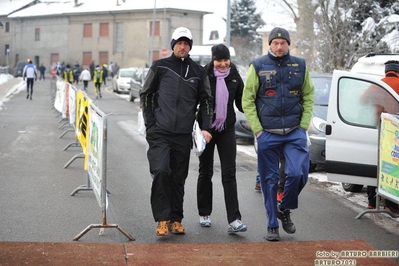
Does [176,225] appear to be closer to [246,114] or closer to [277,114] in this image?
[246,114]

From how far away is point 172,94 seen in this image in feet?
25.2

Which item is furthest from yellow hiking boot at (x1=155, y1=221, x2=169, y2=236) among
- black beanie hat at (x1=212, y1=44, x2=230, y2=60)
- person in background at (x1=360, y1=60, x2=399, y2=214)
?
person in background at (x1=360, y1=60, x2=399, y2=214)

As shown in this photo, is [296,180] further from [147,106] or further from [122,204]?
[122,204]

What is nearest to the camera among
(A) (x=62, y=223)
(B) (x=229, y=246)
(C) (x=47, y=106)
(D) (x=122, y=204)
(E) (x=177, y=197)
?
(B) (x=229, y=246)

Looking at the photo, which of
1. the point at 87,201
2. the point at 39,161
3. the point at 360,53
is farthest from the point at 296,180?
the point at 360,53

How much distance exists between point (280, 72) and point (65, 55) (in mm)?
91398

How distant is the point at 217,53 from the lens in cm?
792

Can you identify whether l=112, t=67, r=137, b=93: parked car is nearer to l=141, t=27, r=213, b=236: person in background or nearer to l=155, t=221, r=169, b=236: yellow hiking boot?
l=141, t=27, r=213, b=236: person in background

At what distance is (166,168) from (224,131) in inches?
31.0

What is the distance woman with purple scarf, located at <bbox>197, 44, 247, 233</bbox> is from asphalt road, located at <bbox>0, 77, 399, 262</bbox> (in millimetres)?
329

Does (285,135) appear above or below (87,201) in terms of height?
above

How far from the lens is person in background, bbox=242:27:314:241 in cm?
757

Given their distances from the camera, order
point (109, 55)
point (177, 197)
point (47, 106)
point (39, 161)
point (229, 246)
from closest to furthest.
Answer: point (229, 246)
point (177, 197)
point (39, 161)
point (47, 106)
point (109, 55)

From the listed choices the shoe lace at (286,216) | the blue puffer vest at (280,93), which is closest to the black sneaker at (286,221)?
the shoe lace at (286,216)
